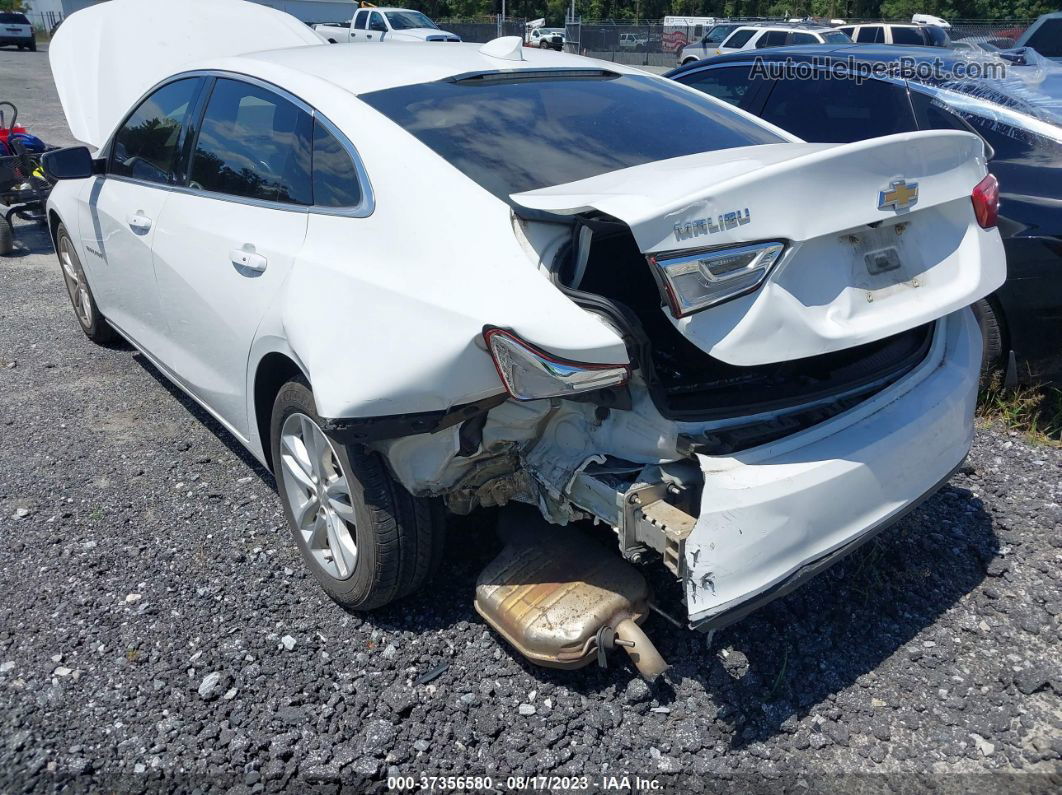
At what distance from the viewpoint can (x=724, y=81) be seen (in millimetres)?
5504

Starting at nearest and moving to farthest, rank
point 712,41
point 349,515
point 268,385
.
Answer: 1. point 349,515
2. point 268,385
3. point 712,41

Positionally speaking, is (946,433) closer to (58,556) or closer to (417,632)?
(417,632)

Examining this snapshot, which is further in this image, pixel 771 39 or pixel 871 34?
pixel 771 39

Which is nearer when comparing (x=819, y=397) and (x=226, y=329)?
(x=819, y=397)

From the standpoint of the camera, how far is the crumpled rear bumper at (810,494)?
2094 mm

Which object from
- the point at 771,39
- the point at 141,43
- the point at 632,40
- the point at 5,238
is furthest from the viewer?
the point at 632,40

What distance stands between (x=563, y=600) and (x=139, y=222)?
2.53 m

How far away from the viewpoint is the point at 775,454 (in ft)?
7.27

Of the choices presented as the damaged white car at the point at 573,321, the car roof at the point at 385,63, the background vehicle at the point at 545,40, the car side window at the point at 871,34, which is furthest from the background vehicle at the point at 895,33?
the background vehicle at the point at 545,40

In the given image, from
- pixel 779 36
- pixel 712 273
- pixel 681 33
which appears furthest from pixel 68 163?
pixel 681 33

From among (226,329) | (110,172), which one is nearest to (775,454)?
(226,329)

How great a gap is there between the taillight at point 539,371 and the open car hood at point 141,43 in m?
3.98

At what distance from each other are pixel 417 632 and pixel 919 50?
A: 14.5 ft

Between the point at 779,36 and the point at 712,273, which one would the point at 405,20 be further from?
the point at 712,273
